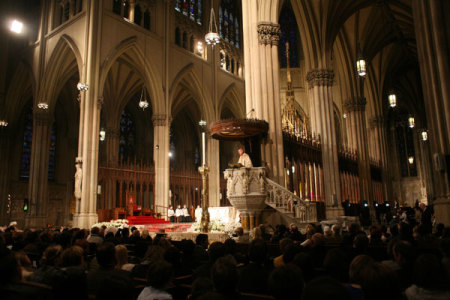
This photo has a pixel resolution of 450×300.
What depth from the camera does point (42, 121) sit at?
71.9 ft

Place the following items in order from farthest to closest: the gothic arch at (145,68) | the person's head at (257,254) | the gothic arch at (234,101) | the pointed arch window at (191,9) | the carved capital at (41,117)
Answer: the gothic arch at (234,101) → the pointed arch window at (191,9) → the carved capital at (41,117) → the gothic arch at (145,68) → the person's head at (257,254)

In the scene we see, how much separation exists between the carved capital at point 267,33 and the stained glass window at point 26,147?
67.7 feet

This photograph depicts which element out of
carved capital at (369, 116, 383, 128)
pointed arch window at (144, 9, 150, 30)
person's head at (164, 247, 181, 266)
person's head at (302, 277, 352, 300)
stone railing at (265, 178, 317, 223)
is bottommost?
person's head at (164, 247, 181, 266)

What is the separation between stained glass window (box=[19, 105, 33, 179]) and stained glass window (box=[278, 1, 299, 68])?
21.0 meters

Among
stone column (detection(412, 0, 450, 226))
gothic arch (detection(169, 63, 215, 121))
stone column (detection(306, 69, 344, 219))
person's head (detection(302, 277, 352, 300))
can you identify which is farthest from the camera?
gothic arch (detection(169, 63, 215, 121))

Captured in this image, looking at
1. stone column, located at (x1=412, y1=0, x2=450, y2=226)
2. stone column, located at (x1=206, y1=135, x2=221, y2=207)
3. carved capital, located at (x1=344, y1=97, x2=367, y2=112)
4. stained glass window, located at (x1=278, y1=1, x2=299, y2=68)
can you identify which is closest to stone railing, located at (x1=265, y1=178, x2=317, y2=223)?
stone column, located at (x1=412, y1=0, x2=450, y2=226)

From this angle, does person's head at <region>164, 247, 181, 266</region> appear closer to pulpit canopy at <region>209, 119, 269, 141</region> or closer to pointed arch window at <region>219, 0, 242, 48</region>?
pulpit canopy at <region>209, 119, 269, 141</region>

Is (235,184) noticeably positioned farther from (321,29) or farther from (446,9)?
(321,29)

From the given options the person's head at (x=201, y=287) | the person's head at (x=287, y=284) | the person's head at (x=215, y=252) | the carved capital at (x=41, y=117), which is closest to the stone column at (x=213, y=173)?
the carved capital at (x=41, y=117)

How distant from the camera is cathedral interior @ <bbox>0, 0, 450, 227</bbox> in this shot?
14547 millimetres

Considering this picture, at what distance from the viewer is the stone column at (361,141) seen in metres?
21.5

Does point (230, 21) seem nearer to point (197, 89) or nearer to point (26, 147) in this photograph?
point (197, 89)

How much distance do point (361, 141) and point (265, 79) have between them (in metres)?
11.6

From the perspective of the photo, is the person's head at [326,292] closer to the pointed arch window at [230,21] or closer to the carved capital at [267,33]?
the carved capital at [267,33]
